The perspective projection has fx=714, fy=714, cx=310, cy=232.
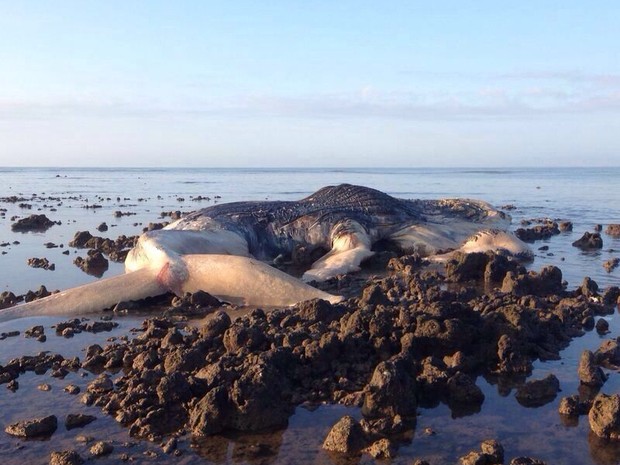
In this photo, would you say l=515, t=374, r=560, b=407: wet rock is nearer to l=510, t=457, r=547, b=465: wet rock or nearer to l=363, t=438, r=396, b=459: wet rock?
l=510, t=457, r=547, b=465: wet rock

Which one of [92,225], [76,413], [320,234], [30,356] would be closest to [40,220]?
[92,225]

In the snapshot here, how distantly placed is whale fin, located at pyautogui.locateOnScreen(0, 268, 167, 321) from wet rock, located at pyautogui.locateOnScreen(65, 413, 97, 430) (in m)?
2.97

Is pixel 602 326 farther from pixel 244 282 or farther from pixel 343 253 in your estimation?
pixel 343 253

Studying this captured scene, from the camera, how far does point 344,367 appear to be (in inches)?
208

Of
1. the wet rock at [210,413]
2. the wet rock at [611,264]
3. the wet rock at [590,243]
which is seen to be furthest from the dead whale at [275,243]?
the wet rock at [210,413]

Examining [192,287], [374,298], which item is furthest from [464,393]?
[192,287]

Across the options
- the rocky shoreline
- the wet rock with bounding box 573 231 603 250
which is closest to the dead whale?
the rocky shoreline

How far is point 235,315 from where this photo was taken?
7332 mm

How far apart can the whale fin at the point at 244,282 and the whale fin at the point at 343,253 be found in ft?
5.48

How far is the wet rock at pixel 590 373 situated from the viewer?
513 centimetres

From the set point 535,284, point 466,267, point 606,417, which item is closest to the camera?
point 606,417

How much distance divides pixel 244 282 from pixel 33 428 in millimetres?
3370

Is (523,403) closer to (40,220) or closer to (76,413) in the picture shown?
(76,413)

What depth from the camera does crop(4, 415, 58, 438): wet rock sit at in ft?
14.7
